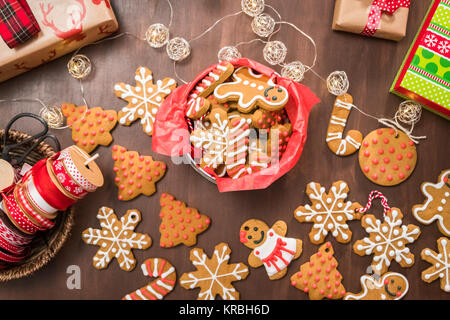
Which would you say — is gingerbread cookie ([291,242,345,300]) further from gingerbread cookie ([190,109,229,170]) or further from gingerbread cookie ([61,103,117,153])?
gingerbread cookie ([61,103,117,153])

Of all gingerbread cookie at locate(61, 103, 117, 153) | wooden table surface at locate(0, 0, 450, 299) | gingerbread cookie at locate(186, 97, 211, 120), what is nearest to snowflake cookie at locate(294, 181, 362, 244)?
wooden table surface at locate(0, 0, 450, 299)

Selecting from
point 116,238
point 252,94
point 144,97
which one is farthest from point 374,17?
point 116,238

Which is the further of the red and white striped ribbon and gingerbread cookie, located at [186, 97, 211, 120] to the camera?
the red and white striped ribbon

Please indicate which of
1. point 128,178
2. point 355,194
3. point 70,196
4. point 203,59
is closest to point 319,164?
point 355,194

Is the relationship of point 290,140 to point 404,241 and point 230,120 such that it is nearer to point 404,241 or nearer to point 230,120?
point 230,120

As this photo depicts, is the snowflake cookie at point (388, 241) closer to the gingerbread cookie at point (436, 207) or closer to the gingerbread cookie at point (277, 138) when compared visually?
the gingerbread cookie at point (436, 207)

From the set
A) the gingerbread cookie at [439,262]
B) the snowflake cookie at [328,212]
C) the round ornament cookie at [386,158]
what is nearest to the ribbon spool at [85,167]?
the snowflake cookie at [328,212]
